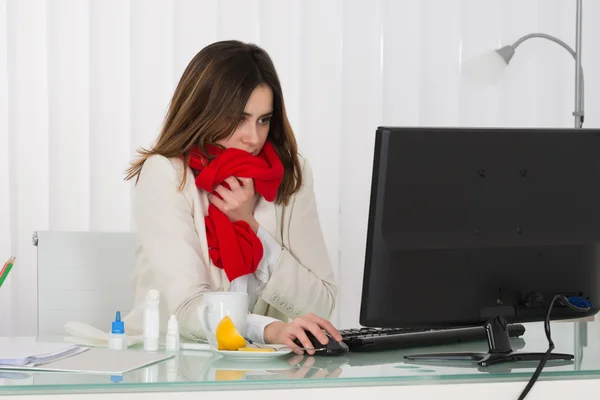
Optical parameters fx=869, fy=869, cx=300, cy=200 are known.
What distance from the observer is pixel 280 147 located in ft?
7.56

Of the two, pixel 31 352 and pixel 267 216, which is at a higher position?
pixel 267 216

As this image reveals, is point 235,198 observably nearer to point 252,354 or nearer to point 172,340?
point 172,340

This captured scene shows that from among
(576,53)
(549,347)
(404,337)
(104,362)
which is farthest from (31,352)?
(576,53)

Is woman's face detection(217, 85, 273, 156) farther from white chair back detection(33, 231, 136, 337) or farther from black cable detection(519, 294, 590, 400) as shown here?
black cable detection(519, 294, 590, 400)

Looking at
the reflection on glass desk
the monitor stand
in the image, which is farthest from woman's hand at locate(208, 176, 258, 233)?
the monitor stand

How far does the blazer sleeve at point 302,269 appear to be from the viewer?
2119 millimetres

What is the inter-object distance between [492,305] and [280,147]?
1.01 metres

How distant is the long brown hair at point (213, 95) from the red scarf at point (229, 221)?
45 mm

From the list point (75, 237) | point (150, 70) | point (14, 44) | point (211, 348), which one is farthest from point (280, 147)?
point (14, 44)

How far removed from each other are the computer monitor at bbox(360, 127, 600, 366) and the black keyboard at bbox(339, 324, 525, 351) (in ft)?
0.44

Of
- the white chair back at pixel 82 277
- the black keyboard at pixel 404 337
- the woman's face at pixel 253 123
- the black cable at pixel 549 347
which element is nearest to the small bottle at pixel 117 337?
the black keyboard at pixel 404 337

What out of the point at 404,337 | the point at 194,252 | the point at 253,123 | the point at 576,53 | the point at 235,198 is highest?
the point at 576,53

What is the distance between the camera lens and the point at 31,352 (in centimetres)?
133

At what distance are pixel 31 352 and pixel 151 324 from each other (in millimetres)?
219
